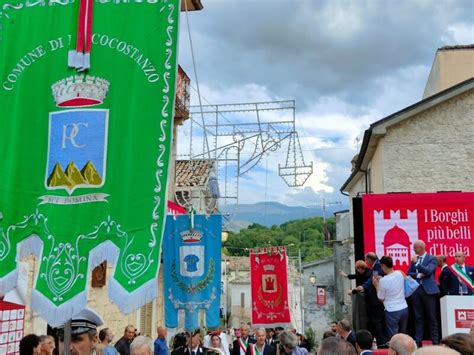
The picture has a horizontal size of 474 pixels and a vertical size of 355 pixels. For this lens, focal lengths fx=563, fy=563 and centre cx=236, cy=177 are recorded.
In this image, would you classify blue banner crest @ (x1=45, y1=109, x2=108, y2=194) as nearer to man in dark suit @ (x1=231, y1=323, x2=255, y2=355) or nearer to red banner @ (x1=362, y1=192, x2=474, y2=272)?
man in dark suit @ (x1=231, y1=323, x2=255, y2=355)

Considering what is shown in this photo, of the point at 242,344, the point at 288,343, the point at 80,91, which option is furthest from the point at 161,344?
the point at 80,91

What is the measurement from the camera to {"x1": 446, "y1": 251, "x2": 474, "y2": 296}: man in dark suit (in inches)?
373

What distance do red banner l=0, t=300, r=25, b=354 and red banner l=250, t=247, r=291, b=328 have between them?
8.44 metres

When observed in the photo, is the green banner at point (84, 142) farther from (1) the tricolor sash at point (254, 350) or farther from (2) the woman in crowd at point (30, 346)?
(1) the tricolor sash at point (254, 350)

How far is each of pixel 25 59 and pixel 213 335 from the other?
6.63m

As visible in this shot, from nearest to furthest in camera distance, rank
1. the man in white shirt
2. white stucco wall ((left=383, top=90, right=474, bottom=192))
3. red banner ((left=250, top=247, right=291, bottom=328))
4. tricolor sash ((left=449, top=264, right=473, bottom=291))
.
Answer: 1. the man in white shirt
2. tricolor sash ((left=449, top=264, right=473, bottom=291))
3. red banner ((left=250, top=247, right=291, bottom=328))
4. white stucco wall ((left=383, top=90, right=474, bottom=192))

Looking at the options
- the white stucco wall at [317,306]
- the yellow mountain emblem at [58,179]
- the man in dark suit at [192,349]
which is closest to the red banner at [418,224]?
the man in dark suit at [192,349]

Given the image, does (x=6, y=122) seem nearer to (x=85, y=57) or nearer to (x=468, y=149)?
(x=85, y=57)

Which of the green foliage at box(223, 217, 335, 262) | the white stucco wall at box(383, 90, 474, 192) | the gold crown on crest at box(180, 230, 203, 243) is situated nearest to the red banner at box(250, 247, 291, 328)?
the white stucco wall at box(383, 90, 474, 192)

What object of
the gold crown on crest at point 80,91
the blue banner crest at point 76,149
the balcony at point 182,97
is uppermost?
the balcony at point 182,97

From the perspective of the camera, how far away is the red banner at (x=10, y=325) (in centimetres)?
901

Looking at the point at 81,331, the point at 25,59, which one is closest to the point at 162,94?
the point at 25,59

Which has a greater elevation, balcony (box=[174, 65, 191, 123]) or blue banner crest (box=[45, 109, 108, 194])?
balcony (box=[174, 65, 191, 123])

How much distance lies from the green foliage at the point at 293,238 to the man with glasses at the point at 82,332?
5644 cm
